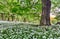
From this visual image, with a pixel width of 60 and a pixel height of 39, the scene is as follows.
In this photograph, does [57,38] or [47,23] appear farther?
[47,23]

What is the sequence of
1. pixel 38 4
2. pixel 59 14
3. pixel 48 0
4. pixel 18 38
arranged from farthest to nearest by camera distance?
pixel 59 14, pixel 38 4, pixel 48 0, pixel 18 38

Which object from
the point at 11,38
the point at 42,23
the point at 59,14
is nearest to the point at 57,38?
the point at 11,38

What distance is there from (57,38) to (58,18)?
16.1 m

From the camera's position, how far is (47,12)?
822 cm

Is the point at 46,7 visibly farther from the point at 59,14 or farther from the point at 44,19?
the point at 59,14

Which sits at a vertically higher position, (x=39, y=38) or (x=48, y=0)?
(x=48, y=0)

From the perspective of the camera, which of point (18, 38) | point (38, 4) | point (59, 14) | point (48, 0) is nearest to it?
point (18, 38)

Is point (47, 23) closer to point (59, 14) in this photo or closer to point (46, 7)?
point (46, 7)

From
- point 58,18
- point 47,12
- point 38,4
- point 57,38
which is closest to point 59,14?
point 58,18

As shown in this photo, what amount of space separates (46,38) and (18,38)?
0.77 m

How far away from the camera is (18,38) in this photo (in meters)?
4.41

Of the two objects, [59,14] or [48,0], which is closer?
[48,0]

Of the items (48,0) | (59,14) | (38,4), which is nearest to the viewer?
(48,0)

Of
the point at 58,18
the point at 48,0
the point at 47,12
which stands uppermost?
the point at 48,0
